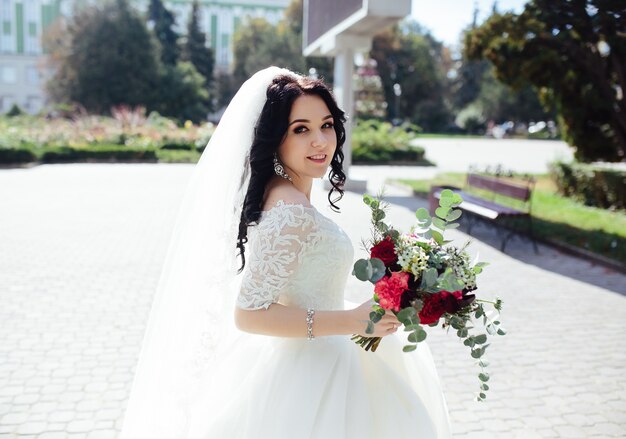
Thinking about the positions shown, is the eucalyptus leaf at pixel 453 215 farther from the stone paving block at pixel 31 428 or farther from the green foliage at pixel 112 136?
the green foliage at pixel 112 136

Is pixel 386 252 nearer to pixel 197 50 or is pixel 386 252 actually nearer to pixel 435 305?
pixel 435 305

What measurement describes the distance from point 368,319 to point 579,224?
10309 mm

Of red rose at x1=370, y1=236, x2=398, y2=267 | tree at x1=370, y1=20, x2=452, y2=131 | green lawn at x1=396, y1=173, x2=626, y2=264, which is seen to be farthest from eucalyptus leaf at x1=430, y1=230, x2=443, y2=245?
tree at x1=370, y1=20, x2=452, y2=131

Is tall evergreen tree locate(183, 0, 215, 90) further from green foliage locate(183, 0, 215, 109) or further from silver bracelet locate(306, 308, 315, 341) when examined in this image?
silver bracelet locate(306, 308, 315, 341)

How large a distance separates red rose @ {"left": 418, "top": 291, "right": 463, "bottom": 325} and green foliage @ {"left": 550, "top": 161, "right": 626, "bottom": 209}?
502 inches

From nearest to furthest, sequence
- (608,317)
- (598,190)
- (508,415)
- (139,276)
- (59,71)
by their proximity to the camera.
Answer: (508,415), (608,317), (139,276), (598,190), (59,71)

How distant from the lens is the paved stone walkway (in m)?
3.96

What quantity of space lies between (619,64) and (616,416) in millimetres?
8739

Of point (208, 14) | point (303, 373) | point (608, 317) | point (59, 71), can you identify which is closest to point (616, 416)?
point (608, 317)

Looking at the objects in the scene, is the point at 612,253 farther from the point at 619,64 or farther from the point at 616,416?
the point at 616,416

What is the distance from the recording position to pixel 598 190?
1362cm

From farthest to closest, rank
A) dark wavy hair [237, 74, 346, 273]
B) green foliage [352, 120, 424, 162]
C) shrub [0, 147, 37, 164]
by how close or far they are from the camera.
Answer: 1. green foliage [352, 120, 424, 162]
2. shrub [0, 147, 37, 164]
3. dark wavy hair [237, 74, 346, 273]

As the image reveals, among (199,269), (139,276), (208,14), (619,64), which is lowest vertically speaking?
(139,276)

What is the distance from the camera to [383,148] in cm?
2494
